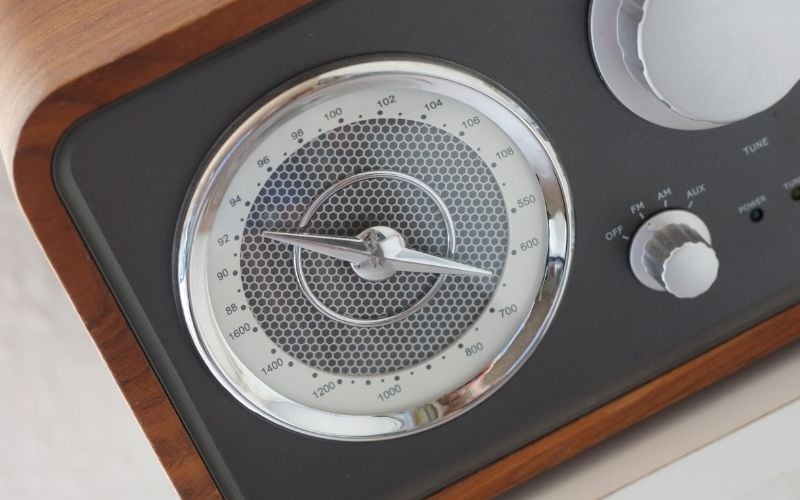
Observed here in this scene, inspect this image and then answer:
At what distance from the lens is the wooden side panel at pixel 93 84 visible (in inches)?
19.2

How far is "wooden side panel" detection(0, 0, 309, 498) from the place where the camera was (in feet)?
1.60

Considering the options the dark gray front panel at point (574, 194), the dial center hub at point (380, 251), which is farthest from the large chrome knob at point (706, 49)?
the dial center hub at point (380, 251)

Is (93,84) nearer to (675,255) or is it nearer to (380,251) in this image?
(380,251)

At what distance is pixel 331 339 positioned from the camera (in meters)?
0.59

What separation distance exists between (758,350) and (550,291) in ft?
0.59

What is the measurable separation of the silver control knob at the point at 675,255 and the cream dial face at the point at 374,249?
53mm

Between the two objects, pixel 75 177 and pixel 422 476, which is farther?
pixel 422 476

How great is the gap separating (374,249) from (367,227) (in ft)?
0.05

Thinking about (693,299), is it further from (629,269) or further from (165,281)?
(165,281)

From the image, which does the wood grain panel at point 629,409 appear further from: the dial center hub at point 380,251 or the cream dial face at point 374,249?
the dial center hub at point 380,251

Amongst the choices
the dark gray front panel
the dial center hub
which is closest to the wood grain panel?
the dark gray front panel

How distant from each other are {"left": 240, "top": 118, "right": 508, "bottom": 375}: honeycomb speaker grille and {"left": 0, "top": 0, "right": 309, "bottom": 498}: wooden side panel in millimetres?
77

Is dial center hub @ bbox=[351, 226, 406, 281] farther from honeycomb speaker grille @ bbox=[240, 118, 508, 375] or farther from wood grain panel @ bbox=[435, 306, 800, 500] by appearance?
wood grain panel @ bbox=[435, 306, 800, 500]

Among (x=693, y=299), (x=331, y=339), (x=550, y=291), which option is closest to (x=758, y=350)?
(x=693, y=299)
